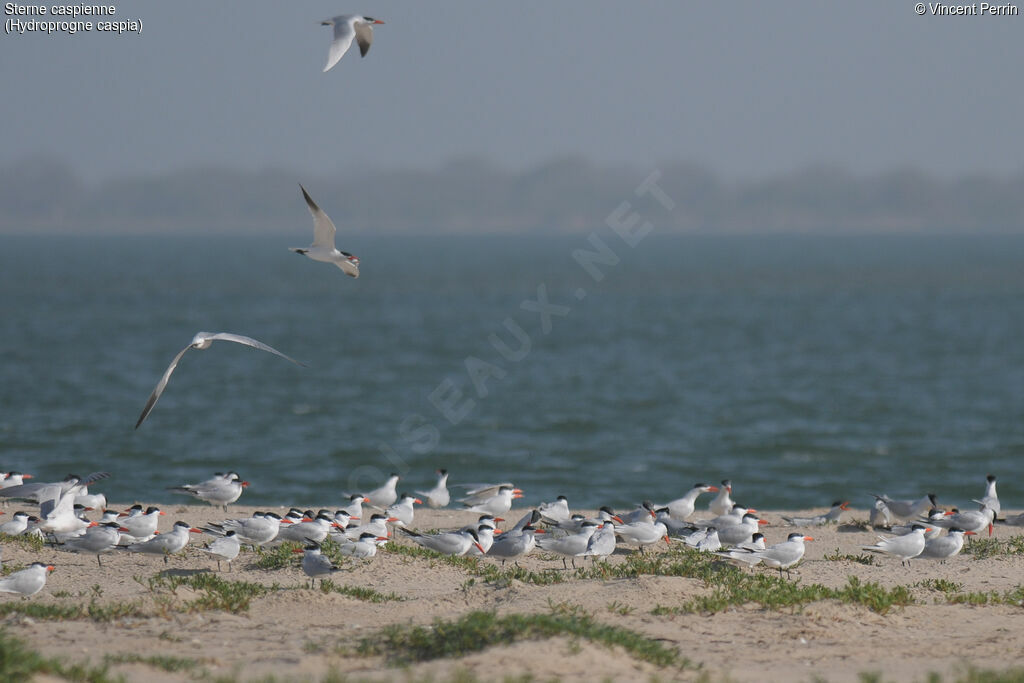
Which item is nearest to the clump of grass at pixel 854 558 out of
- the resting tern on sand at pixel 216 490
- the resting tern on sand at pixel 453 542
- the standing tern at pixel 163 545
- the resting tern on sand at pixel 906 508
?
the resting tern on sand at pixel 906 508

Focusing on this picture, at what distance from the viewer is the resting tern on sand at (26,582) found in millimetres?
11539

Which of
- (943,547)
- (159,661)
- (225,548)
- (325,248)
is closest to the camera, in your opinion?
(159,661)

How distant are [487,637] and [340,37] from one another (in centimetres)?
754

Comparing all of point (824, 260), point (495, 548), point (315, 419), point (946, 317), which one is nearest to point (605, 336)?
point (946, 317)

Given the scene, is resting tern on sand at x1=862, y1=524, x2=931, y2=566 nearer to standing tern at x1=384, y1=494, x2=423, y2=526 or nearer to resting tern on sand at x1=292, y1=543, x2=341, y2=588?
standing tern at x1=384, y1=494, x2=423, y2=526

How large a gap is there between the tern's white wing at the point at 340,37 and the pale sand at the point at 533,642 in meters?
5.56

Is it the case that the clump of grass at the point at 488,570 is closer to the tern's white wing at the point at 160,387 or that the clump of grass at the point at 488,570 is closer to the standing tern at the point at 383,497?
the tern's white wing at the point at 160,387

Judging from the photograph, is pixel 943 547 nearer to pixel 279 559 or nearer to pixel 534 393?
pixel 279 559

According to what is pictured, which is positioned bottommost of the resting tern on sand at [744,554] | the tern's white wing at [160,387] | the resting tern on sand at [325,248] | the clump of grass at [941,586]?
the clump of grass at [941,586]

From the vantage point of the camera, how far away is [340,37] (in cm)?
1370

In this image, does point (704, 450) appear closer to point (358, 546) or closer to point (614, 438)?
point (614, 438)

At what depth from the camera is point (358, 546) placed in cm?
1334

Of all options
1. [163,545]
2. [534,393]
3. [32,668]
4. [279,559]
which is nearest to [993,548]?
[279,559]

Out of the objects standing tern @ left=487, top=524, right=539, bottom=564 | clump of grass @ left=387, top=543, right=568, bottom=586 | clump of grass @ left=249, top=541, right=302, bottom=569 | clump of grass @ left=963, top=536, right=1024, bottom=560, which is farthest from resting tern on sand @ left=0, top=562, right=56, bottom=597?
clump of grass @ left=963, top=536, right=1024, bottom=560
